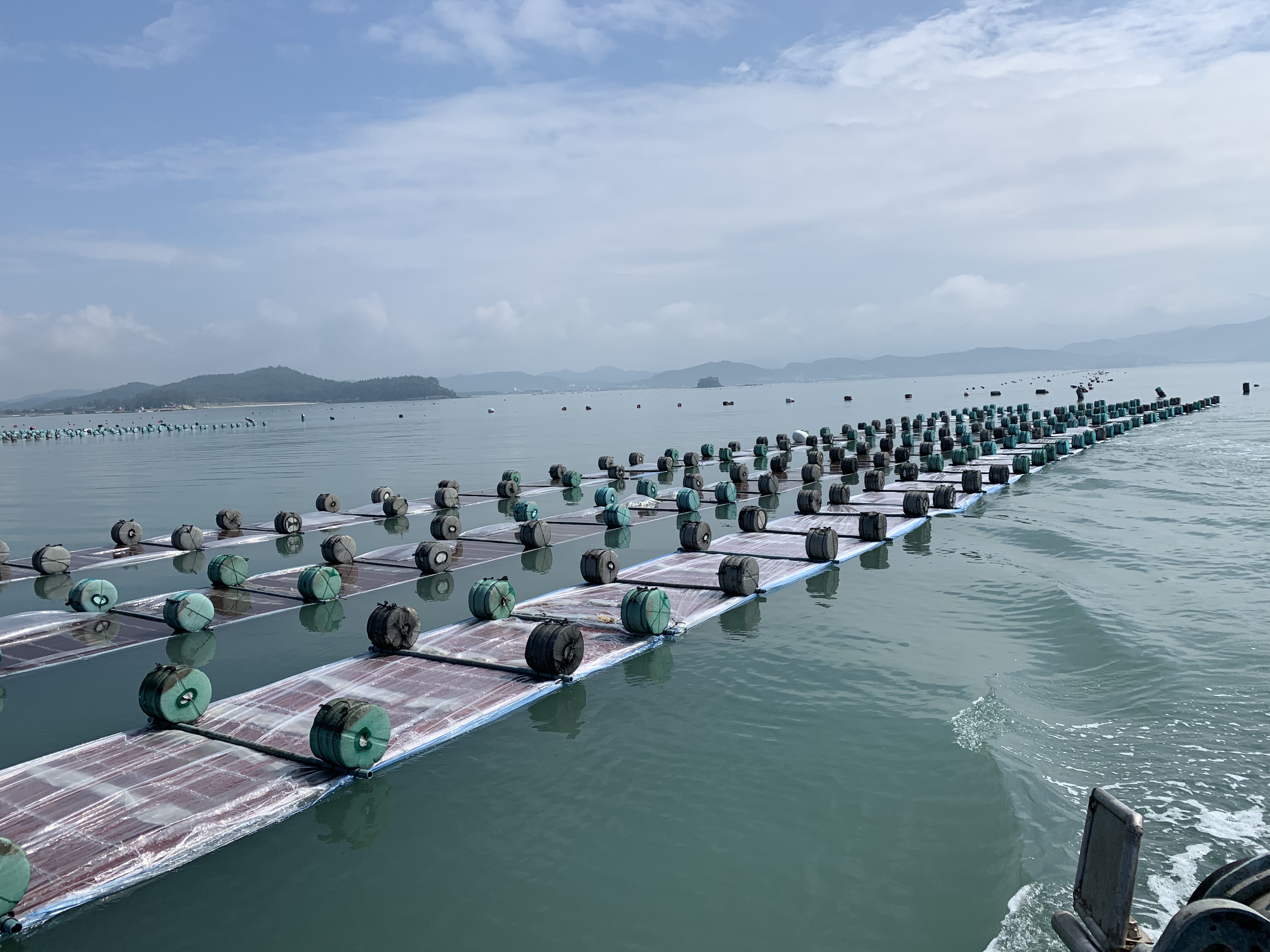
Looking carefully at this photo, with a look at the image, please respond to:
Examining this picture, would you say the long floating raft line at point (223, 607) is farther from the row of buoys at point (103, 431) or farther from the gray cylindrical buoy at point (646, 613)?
the row of buoys at point (103, 431)

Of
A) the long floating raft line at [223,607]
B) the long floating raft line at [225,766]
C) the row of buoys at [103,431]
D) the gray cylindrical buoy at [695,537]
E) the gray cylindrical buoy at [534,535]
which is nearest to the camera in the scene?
the long floating raft line at [225,766]

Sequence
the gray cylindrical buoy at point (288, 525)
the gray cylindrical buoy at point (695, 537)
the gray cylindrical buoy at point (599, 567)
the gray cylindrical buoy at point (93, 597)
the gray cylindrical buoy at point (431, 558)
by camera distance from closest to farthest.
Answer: the gray cylindrical buoy at point (93, 597) → the gray cylindrical buoy at point (599, 567) → the gray cylindrical buoy at point (431, 558) → the gray cylindrical buoy at point (695, 537) → the gray cylindrical buoy at point (288, 525)

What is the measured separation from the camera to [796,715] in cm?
1766

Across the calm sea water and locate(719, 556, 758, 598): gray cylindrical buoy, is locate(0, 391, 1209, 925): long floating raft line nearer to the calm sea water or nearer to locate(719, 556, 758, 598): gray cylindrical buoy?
the calm sea water

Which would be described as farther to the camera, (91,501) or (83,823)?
(91,501)

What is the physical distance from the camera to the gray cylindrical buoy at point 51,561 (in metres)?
35.1

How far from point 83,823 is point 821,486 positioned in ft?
151

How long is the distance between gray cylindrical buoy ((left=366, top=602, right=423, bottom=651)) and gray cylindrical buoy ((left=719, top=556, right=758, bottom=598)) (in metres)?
9.73

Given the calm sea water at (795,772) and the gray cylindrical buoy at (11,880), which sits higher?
the gray cylindrical buoy at (11,880)

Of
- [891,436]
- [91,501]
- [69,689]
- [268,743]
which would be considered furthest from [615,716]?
[891,436]

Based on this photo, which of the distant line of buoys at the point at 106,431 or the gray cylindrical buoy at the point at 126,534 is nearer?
the gray cylindrical buoy at the point at 126,534

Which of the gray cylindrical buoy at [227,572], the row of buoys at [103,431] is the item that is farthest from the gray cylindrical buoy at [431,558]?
the row of buoys at [103,431]

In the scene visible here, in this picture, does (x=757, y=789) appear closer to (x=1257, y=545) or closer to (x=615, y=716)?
(x=615, y=716)

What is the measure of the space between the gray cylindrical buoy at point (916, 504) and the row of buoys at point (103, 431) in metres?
160
